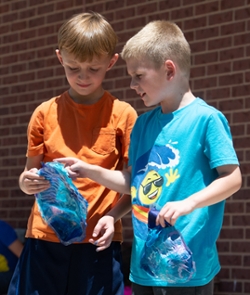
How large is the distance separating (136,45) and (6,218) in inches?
174

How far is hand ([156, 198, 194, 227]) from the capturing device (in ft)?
8.34

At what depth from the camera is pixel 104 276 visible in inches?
127

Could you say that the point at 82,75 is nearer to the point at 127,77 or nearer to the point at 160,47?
the point at 160,47

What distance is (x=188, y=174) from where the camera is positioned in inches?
110

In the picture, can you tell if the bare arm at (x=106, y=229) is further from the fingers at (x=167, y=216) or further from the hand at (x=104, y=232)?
the fingers at (x=167, y=216)

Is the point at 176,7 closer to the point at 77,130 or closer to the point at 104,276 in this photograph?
the point at 77,130

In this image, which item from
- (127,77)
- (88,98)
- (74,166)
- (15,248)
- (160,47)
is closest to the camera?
(160,47)

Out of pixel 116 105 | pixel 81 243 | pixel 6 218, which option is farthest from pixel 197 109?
pixel 6 218

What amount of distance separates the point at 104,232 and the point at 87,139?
0.46 m

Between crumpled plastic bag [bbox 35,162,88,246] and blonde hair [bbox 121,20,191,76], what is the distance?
62cm

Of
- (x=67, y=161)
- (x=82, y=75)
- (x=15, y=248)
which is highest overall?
(x=82, y=75)

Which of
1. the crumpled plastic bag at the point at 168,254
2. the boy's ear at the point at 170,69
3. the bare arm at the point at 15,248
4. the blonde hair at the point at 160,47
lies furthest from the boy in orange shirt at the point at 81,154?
the bare arm at the point at 15,248

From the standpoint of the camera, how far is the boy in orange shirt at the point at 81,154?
3.21m

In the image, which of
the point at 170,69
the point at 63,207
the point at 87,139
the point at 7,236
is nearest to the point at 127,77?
the point at 7,236
